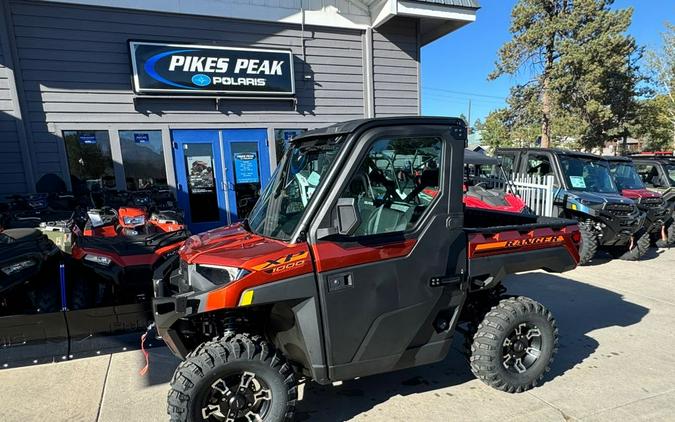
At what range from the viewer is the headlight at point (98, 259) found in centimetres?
369

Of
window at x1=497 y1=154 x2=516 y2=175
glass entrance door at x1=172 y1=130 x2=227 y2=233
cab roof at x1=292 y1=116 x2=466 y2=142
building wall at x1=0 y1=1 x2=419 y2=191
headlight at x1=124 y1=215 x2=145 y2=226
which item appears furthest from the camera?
window at x1=497 y1=154 x2=516 y2=175

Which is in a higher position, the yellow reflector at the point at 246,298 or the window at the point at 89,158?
the window at the point at 89,158

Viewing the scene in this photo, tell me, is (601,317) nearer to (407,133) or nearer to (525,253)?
(525,253)

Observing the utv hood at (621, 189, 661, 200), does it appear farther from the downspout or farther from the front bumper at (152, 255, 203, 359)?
the front bumper at (152, 255, 203, 359)

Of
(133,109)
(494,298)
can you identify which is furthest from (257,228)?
(133,109)

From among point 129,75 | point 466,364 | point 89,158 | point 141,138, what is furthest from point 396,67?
point 466,364

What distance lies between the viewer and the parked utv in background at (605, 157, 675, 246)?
7.23 metres

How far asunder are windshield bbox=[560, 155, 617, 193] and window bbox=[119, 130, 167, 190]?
766 centimetres

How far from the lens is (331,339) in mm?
2414

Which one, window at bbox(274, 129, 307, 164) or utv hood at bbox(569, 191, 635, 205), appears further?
window at bbox(274, 129, 307, 164)

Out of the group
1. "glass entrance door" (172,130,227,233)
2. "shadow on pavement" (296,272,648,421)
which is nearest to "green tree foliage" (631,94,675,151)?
"shadow on pavement" (296,272,648,421)

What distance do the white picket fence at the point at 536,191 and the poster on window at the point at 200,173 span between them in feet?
20.2

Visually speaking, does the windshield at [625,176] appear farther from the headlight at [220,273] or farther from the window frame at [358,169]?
the headlight at [220,273]

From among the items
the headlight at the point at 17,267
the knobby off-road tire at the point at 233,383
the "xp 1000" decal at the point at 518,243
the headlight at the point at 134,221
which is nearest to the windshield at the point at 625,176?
the "xp 1000" decal at the point at 518,243
